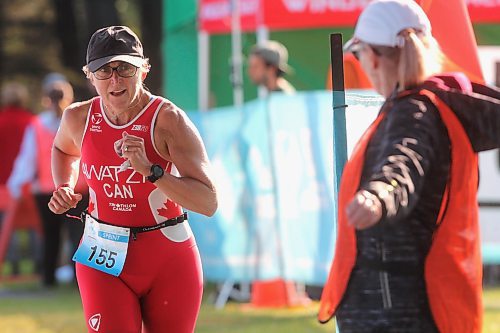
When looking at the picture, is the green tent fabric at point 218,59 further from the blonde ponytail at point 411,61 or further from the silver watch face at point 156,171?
the blonde ponytail at point 411,61

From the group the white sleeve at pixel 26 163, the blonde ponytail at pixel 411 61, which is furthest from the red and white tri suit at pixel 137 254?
the white sleeve at pixel 26 163

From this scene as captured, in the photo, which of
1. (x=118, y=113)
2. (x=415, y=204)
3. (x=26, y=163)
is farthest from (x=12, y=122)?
(x=415, y=204)

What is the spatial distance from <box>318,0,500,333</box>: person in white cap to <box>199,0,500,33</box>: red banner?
6712mm

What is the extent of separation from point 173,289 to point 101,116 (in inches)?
30.0

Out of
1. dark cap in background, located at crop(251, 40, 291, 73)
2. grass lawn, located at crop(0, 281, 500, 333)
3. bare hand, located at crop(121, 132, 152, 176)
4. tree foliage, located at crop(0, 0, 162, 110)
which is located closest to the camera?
bare hand, located at crop(121, 132, 152, 176)

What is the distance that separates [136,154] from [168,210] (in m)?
0.51

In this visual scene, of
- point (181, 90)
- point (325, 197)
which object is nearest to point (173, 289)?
point (325, 197)

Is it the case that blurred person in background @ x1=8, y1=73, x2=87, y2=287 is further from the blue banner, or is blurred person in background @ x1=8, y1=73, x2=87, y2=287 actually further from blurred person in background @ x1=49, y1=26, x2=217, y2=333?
blurred person in background @ x1=49, y1=26, x2=217, y2=333

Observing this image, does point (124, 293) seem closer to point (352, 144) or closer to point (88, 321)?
point (88, 321)

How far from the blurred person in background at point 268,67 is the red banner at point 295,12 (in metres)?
0.63

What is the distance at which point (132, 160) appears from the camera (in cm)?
452

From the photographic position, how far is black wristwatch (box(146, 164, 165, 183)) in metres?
4.57

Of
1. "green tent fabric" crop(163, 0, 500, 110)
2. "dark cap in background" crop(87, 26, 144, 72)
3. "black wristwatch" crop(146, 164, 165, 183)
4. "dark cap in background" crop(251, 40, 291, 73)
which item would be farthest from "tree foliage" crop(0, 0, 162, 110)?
"black wristwatch" crop(146, 164, 165, 183)

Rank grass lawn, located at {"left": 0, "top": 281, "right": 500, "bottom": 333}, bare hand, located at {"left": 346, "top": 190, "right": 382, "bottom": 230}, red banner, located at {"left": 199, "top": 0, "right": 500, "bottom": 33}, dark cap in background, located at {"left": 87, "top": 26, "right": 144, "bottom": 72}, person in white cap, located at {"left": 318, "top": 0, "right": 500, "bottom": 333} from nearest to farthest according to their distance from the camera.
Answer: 1. bare hand, located at {"left": 346, "top": 190, "right": 382, "bottom": 230}
2. person in white cap, located at {"left": 318, "top": 0, "right": 500, "bottom": 333}
3. dark cap in background, located at {"left": 87, "top": 26, "right": 144, "bottom": 72}
4. grass lawn, located at {"left": 0, "top": 281, "right": 500, "bottom": 333}
5. red banner, located at {"left": 199, "top": 0, "right": 500, "bottom": 33}
